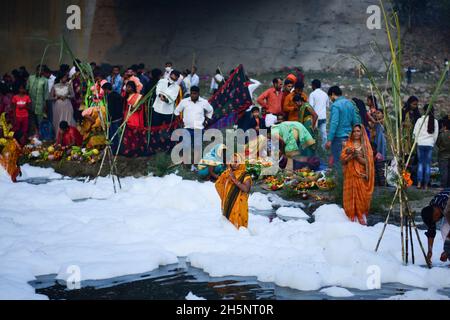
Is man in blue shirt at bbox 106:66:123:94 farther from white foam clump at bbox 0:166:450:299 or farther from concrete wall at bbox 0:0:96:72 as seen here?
concrete wall at bbox 0:0:96:72

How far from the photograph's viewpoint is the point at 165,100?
52.2 ft

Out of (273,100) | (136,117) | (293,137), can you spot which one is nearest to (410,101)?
(293,137)

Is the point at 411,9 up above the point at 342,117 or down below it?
above

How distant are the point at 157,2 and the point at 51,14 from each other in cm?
460

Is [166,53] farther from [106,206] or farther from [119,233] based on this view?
[119,233]

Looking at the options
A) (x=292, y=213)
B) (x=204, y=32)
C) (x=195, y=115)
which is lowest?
(x=292, y=213)

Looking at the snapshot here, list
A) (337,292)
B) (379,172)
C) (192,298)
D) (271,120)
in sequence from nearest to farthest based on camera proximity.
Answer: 1. (192,298)
2. (337,292)
3. (379,172)
4. (271,120)

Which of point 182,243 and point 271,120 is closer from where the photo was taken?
point 182,243

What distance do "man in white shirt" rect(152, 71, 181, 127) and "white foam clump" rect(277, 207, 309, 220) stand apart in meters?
4.10

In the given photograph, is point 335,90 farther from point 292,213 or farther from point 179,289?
point 179,289

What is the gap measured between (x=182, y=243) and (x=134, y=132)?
600cm

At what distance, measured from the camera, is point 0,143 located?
14.8 meters

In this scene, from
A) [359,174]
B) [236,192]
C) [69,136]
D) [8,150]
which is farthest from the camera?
[69,136]

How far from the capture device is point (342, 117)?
1306cm
